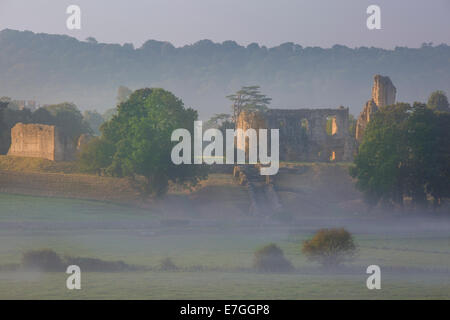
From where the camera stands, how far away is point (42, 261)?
2733 cm

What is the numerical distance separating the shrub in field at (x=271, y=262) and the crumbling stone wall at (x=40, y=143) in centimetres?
3543

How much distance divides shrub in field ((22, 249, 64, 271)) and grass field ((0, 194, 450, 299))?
1206mm

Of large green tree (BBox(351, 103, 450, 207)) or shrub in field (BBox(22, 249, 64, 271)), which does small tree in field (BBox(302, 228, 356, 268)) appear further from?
large green tree (BBox(351, 103, 450, 207))

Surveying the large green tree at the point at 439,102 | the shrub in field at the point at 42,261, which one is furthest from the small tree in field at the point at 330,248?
the large green tree at the point at 439,102

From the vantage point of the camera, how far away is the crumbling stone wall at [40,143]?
60.5 m

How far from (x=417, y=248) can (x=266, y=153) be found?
109ft

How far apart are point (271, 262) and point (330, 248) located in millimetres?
2482

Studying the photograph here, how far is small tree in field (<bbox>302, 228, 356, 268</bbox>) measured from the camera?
28.5m

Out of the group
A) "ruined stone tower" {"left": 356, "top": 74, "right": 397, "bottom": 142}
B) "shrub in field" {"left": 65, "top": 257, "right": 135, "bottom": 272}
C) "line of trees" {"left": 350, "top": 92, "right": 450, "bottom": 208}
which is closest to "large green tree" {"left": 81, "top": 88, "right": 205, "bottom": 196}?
"line of trees" {"left": 350, "top": 92, "right": 450, "bottom": 208}

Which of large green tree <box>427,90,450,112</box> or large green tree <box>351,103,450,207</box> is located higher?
large green tree <box>427,90,450,112</box>

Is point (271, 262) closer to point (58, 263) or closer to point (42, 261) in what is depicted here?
point (58, 263)

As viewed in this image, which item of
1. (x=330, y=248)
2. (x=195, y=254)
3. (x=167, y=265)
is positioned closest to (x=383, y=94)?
(x=195, y=254)

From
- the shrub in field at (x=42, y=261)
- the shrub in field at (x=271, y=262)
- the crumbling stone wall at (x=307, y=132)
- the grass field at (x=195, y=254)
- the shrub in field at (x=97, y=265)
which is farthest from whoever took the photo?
the crumbling stone wall at (x=307, y=132)

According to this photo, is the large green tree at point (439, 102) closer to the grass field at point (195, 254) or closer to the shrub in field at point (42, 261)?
the grass field at point (195, 254)
